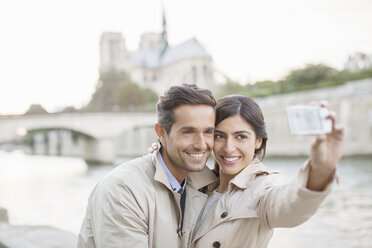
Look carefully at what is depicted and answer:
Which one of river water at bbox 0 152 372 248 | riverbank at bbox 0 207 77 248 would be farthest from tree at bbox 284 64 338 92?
riverbank at bbox 0 207 77 248

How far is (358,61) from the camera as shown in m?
55.2

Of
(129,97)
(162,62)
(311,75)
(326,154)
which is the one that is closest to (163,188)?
(326,154)

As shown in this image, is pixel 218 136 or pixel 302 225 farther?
pixel 302 225

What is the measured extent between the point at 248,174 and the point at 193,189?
328 millimetres

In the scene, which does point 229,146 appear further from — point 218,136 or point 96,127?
point 96,127

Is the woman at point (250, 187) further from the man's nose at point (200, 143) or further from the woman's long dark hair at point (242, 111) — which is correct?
the man's nose at point (200, 143)

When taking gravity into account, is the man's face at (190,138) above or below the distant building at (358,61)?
below

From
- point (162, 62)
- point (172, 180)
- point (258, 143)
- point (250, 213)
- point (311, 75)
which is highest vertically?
point (162, 62)

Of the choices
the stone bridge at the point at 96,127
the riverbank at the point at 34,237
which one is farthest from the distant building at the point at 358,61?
the riverbank at the point at 34,237

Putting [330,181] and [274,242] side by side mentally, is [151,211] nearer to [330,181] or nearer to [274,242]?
[330,181]

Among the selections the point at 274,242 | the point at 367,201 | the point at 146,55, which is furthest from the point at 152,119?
the point at 146,55

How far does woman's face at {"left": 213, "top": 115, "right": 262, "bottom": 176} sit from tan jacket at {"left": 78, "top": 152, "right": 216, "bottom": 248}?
28 cm

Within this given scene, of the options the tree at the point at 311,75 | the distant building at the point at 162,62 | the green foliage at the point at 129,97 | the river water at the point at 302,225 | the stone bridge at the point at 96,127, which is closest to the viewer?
the river water at the point at 302,225

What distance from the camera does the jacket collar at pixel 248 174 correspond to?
1.94 meters
